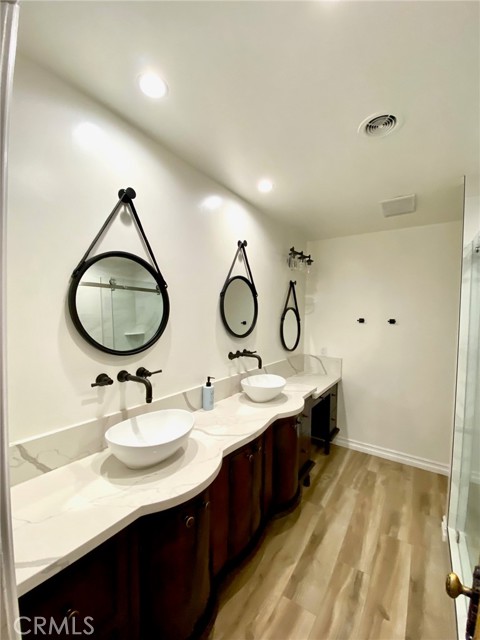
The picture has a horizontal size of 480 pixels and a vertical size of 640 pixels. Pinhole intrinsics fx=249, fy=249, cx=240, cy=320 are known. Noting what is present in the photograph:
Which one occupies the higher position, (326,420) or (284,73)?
(284,73)

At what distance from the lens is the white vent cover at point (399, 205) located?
6.70ft

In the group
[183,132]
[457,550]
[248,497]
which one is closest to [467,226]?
[183,132]

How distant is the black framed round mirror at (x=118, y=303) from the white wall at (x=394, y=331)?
89.4 inches

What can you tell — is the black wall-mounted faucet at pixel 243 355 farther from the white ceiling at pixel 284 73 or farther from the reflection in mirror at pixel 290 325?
the white ceiling at pixel 284 73

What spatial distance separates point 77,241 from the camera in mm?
1149

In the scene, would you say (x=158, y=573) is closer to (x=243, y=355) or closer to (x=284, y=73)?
(x=243, y=355)

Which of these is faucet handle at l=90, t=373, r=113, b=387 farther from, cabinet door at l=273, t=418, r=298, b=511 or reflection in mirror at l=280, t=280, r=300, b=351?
reflection in mirror at l=280, t=280, r=300, b=351

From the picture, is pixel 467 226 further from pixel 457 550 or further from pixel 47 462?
pixel 47 462

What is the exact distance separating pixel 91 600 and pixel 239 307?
5.70 feet

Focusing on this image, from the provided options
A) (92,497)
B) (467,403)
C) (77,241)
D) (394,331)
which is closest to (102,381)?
(92,497)

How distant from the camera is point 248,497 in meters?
1.48

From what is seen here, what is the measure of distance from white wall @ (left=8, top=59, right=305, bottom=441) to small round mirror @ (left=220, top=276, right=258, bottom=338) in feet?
0.60

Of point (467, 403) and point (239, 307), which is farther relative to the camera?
point (239, 307)

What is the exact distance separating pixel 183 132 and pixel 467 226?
197 cm
